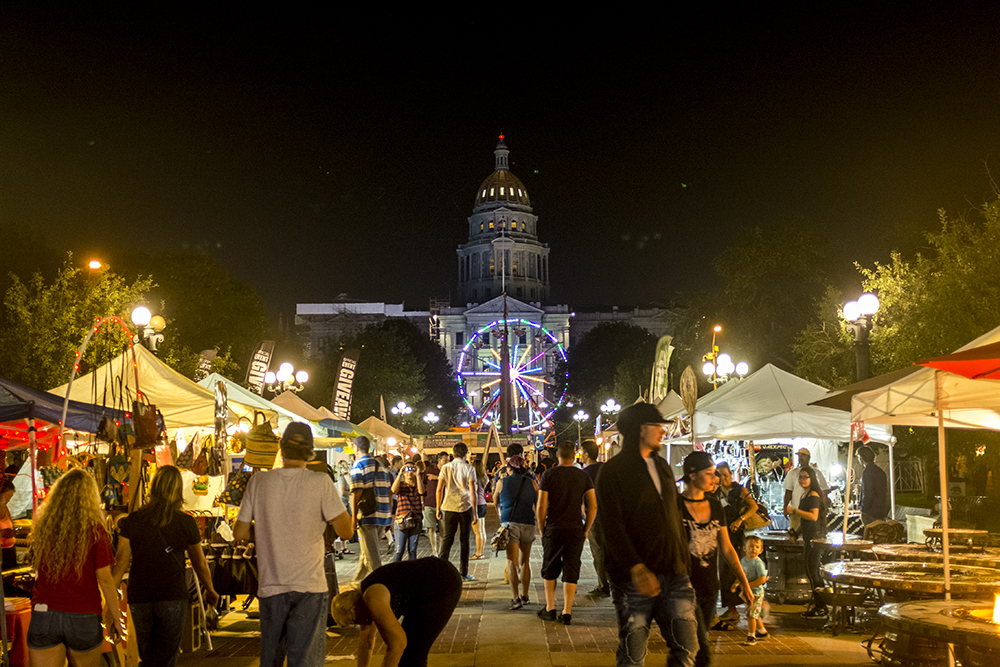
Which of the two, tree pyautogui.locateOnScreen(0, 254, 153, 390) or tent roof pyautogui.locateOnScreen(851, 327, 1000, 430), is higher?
tree pyautogui.locateOnScreen(0, 254, 153, 390)

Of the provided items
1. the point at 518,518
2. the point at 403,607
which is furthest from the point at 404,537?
the point at 403,607

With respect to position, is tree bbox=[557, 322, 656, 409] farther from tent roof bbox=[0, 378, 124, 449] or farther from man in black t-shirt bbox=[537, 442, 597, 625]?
man in black t-shirt bbox=[537, 442, 597, 625]

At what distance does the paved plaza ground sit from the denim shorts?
2652mm

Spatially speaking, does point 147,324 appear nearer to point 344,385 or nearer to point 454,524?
point 454,524

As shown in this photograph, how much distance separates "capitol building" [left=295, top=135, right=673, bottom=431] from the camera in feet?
389

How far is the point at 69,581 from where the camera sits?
5281mm

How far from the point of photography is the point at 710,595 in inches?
250

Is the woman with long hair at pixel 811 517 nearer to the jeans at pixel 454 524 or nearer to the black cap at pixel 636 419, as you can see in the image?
the jeans at pixel 454 524

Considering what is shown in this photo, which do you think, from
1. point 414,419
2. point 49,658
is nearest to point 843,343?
point 49,658

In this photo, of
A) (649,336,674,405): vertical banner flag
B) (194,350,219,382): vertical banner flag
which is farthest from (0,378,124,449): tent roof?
(649,336,674,405): vertical banner flag

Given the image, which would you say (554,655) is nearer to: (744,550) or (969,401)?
(744,550)

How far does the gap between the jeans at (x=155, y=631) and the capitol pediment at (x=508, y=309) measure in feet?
366

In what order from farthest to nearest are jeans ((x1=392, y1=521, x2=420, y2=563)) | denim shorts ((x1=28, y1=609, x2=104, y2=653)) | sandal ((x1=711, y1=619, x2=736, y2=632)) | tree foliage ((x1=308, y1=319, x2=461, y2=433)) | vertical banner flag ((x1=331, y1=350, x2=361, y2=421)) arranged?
tree foliage ((x1=308, y1=319, x2=461, y2=433)) < vertical banner flag ((x1=331, y1=350, x2=361, y2=421)) < jeans ((x1=392, y1=521, x2=420, y2=563)) < sandal ((x1=711, y1=619, x2=736, y2=632)) < denim shorts ((x1=28, y1=609, x2=104, y2=653))

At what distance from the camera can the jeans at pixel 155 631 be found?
18.9 feet
